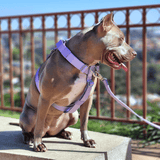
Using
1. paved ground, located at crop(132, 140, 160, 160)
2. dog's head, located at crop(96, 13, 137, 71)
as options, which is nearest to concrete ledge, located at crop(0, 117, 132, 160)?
paved ground, located at crop(132, 140, 160, 160)

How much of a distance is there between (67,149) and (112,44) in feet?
3.93

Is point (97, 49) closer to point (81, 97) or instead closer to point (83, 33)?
point (83, 33)

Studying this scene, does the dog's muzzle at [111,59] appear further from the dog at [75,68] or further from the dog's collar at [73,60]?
the dog's collar at [73,60]

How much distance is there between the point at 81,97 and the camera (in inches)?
97.2

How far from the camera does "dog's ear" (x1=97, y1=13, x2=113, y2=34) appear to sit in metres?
2.10

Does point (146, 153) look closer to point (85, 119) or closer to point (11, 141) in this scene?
point (85, 119)

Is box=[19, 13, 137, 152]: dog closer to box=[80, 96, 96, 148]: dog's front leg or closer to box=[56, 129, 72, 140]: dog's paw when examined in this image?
box=[80, 96, 96, 148]: dog's front leg

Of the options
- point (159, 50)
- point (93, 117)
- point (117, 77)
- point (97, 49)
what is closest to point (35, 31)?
point (93, 117)

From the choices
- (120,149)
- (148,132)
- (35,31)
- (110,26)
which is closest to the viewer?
(110,26)

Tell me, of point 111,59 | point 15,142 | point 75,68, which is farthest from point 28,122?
point 111,59

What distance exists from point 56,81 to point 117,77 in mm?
8430

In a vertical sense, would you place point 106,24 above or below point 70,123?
above

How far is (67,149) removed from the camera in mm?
2596

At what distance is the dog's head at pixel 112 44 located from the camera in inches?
83.6
